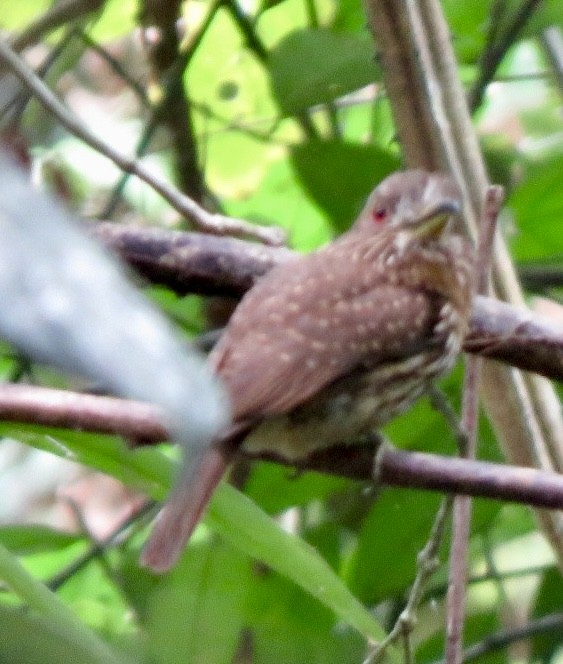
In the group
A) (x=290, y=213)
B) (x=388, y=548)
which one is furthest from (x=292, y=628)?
(x=290, y=213)

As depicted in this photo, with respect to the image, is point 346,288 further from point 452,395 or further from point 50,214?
point 50,214

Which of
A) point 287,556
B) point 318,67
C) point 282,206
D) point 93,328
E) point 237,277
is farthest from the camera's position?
point 282,206

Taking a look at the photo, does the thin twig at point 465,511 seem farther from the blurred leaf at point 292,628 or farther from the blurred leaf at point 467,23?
the blurred leaf at point 467,23

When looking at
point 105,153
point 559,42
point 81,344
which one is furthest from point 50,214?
point 559,42

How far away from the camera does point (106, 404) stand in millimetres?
937

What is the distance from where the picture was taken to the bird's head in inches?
60.6

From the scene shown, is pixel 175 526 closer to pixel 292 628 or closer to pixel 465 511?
pixel 465 511

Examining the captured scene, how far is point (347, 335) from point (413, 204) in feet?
1.06

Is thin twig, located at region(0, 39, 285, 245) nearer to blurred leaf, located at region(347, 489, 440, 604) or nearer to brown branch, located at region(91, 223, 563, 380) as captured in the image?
brown branch, located at region(91, 223, 563, 380)

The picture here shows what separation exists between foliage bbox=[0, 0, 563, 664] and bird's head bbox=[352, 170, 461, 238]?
6cm

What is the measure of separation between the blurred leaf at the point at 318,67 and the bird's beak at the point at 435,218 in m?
0.21

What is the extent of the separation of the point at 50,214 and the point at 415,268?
53.1 inches

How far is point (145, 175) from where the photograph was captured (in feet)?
4.58

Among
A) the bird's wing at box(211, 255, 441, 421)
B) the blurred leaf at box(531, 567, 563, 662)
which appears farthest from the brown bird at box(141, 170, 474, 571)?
the blurred leaf at box(531, 567, 563, 662)
